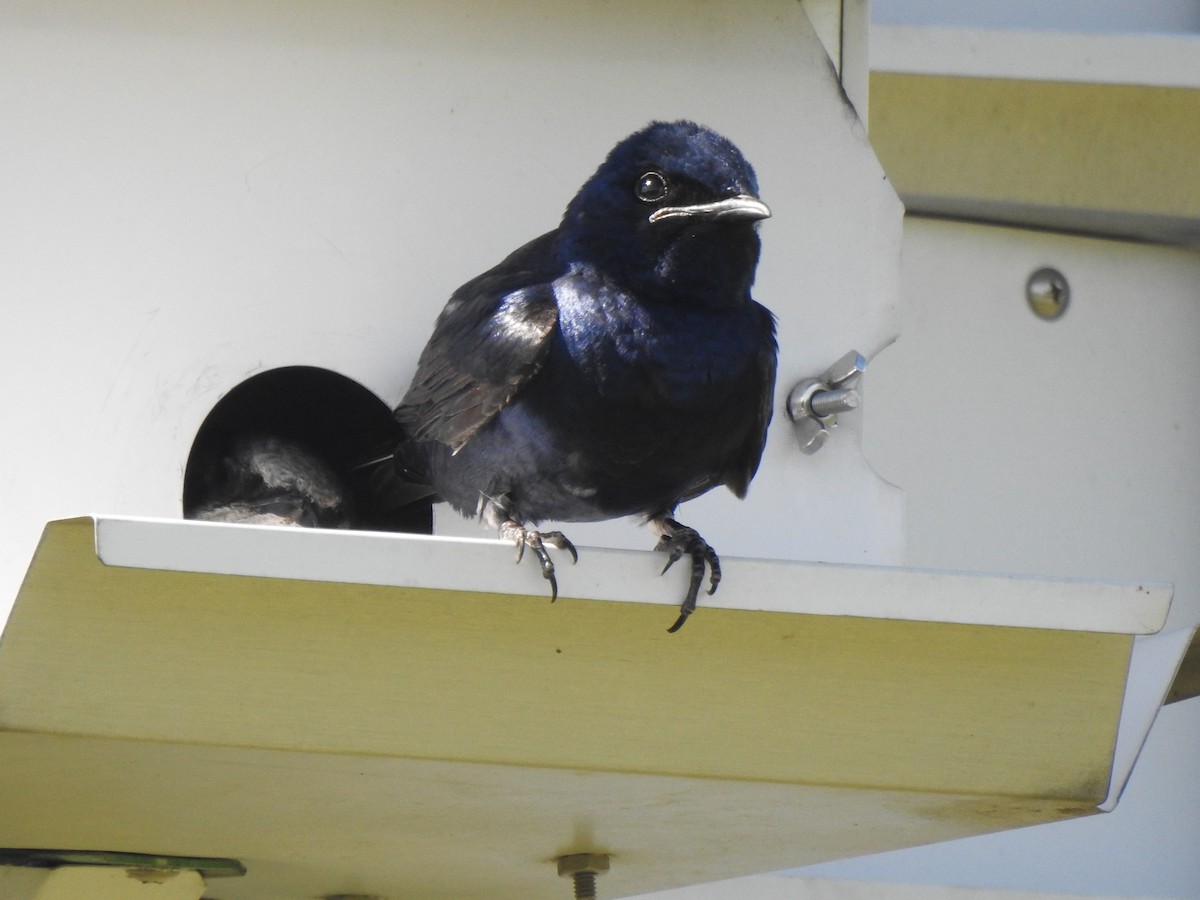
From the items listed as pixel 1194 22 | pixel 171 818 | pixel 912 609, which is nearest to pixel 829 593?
pixel 912 609

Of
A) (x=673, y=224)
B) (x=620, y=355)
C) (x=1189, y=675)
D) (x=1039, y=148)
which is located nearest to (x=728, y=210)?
(x=673, y=224)

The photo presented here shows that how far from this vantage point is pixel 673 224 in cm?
233

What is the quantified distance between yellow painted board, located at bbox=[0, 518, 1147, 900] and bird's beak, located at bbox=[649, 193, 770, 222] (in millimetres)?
555

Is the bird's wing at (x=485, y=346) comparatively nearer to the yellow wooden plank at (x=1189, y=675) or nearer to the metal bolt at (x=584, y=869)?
the metal bolt at (x=584, y=869)

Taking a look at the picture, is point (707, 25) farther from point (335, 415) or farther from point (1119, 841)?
point (1119, 841)

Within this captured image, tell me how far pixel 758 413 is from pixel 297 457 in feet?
2.50

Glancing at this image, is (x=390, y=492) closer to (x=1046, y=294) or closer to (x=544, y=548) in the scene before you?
(x=544, y=548)

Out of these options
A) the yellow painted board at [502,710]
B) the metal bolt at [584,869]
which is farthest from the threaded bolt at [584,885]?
the yellow painted board at [502,710]

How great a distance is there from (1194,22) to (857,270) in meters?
1.26

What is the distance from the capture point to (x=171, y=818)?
2.13 m

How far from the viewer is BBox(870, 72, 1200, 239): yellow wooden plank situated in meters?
3.13

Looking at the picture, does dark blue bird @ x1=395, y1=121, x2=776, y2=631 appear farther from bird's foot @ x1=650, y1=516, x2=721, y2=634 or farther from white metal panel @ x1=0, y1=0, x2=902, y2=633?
bird's foot @ x1=650, y1=516, x2=721, y2=634

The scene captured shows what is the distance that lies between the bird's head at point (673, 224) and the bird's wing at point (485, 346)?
61 mm

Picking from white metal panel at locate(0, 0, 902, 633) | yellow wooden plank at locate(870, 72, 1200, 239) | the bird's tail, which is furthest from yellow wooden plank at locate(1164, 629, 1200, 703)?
yellow wooden plank at locate(870, 72, 1200, 239)
